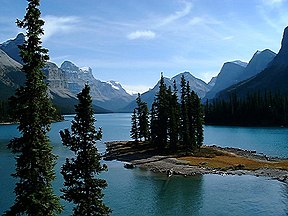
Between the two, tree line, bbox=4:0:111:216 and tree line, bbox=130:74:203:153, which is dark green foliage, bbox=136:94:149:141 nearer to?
tree line, bbox=130:74:203:153

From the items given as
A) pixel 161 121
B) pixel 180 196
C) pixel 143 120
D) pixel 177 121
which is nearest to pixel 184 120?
pixel 177 121

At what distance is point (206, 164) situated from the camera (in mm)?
87438

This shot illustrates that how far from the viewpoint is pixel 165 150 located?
10862cm

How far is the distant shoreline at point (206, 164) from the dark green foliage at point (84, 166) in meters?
48.3

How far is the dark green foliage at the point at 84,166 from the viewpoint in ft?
101

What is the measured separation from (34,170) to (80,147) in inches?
198

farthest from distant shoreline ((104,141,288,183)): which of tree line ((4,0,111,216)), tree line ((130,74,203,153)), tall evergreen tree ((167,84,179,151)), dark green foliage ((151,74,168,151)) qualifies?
tree line ((4,0,111,216))

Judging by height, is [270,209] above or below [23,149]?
below

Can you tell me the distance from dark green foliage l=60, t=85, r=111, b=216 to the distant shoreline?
48.3m

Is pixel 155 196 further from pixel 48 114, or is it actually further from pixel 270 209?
pixel 48 114

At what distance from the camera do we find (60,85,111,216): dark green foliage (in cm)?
3078

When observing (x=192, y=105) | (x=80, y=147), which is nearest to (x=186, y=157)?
(x=192, y=105)

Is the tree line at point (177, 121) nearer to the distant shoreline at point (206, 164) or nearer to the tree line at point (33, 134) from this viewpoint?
the distant shoreline at point (206, 164)

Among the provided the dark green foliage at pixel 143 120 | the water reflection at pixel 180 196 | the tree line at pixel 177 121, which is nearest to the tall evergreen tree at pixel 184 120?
the tree line at pixel 177 121
